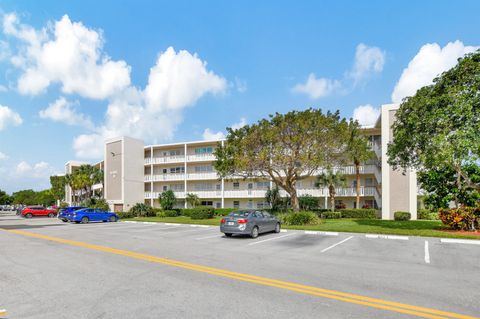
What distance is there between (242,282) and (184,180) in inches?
1598

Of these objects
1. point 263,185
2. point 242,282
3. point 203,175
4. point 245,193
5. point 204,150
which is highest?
point 204,150

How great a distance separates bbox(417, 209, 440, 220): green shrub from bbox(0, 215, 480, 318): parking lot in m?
19.4

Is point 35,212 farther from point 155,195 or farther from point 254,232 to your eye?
point 254,232

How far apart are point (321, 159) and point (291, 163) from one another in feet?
7.25

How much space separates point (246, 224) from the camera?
15469mm

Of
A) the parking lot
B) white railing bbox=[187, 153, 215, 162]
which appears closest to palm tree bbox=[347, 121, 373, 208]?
the parking lot

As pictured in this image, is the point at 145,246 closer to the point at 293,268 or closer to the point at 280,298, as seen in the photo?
the point at 293,268

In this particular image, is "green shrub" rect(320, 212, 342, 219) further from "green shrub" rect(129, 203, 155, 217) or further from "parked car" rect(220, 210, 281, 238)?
"green shrub" rect(129, 203, 155, 217)

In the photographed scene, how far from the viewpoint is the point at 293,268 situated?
8.73 metres

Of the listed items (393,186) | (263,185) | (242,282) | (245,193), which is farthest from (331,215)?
(242,282)

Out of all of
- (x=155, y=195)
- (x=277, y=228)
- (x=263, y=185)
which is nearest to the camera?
(x=277, y=228)

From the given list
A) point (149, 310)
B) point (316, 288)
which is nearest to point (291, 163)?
point (316, 288)

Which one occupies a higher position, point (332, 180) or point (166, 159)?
point (166, 159)

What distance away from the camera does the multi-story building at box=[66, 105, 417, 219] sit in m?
37.8
